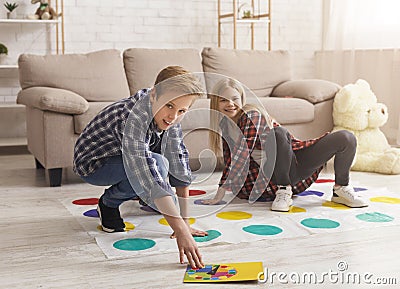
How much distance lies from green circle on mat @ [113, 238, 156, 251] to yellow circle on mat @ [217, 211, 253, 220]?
0.45 metres

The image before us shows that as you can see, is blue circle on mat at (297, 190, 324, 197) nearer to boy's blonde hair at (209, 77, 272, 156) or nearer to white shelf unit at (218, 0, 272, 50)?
boy's blonde hair at (209, 77, 272, 156)

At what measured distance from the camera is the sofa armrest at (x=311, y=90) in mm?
3938

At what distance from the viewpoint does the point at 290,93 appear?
13.6 feet

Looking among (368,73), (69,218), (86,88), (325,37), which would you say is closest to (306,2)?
(325,37)

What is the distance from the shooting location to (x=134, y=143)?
6.48ft

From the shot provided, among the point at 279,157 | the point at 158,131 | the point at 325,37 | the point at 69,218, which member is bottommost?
the point at 69,218

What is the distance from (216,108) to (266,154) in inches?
11.7

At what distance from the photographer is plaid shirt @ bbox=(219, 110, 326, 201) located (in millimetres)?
2584

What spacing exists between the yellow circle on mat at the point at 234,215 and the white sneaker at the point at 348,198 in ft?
1.48

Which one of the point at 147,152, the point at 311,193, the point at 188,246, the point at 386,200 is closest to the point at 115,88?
the point at 311,193

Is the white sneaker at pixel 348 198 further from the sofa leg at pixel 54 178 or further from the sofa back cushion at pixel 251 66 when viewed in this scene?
the sofa back cushion at pixel 251 66

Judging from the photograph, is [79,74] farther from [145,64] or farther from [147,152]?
[147,152]

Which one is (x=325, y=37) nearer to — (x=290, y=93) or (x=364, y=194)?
(x=290, y=93)

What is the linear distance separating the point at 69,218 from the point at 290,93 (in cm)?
206
